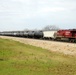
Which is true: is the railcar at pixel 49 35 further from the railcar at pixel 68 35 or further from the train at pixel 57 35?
the railcar at pixel 68 35

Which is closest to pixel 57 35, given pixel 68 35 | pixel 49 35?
pixel 49 35

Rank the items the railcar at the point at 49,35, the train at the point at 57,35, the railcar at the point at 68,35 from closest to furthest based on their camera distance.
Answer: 1. the railcar at the point at 68,35
2. the train at the point at 57,35
3. the railcar at the point at 49,35

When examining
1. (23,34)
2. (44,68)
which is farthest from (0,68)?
(23,34)

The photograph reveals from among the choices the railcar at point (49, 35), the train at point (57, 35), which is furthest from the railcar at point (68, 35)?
the railcar at point (49, 35)

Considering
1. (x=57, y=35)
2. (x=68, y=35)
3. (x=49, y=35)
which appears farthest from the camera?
(x=49, y=35)

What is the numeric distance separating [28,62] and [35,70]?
12.8 feet

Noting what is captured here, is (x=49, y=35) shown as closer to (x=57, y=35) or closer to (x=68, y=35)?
(x=57, y=35)

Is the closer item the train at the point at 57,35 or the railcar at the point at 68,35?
the railcar at the point at 68,35

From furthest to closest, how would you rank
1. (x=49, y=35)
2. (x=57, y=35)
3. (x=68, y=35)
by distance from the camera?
(x=49, y=35) → (x=57, y=35) → (x=68, y=35)

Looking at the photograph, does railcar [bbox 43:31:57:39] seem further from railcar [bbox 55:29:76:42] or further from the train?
railcar [bbox 55:29:76:42]

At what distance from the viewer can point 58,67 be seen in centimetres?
2184

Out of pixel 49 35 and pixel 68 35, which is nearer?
pixel 68 35

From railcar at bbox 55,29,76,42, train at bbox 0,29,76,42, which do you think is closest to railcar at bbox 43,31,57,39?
train at bbox 0,29,76,42

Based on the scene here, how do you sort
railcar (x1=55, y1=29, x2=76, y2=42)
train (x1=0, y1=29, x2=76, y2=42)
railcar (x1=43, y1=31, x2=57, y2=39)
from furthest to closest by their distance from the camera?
railcar (x1=43, y1=31, x2=57, y2=39), train (x1=0, y1=29, x2=76, y2=42), railcar (x1=55, y1=29, x2=76, y2=42)
